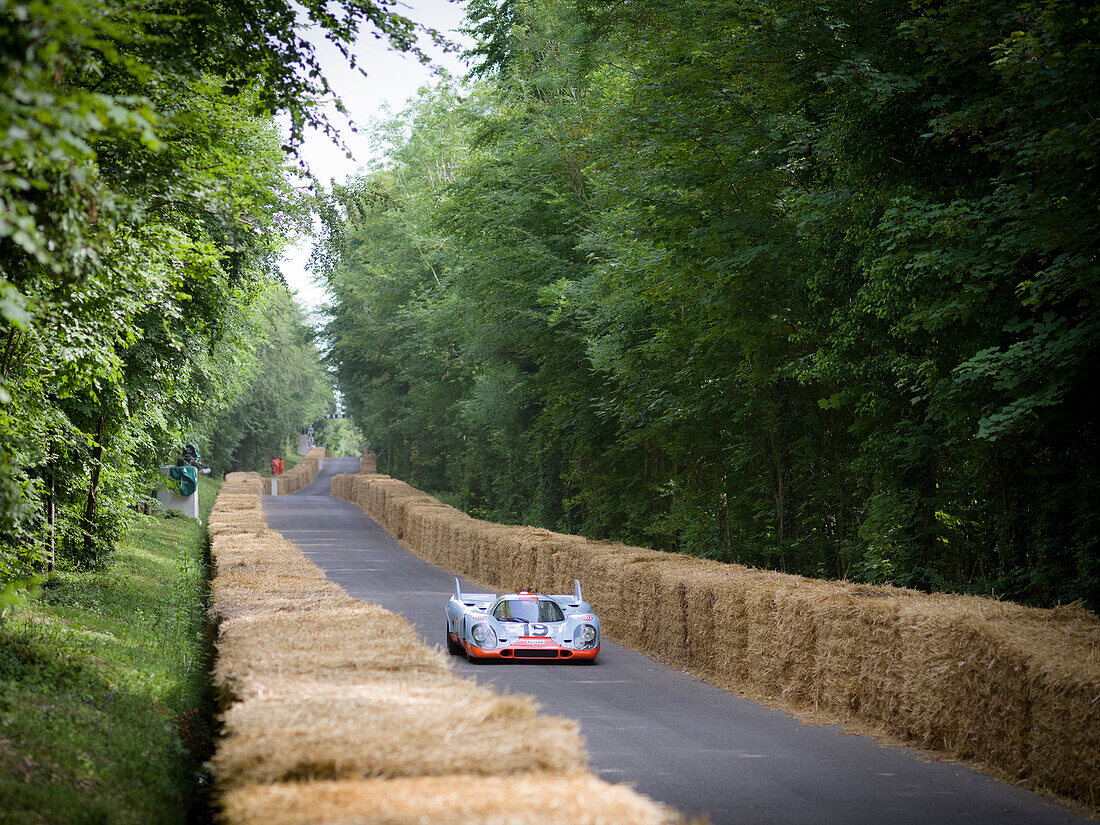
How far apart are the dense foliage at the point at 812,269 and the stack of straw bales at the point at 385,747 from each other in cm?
860

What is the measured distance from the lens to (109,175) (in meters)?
9.25

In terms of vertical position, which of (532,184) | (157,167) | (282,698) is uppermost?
(532,184)

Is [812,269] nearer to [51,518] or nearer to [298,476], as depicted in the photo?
[51,518]

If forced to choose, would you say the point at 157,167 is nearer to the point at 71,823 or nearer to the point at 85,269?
the point at 85,269

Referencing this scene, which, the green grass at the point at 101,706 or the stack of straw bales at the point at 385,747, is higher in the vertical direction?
the stack of straw bales at the point at 385,747

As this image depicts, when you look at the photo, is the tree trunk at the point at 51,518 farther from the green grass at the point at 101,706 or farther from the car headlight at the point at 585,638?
the car headlight at the point at 585,638

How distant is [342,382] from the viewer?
68.7m

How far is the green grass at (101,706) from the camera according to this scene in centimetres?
677

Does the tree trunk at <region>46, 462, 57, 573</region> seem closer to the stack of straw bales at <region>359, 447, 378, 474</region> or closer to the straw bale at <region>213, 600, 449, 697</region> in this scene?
the straw bale at <region>213, 600, 449, 697</region>

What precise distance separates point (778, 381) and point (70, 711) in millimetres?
16817

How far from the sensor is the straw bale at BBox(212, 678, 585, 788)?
481 centimetres

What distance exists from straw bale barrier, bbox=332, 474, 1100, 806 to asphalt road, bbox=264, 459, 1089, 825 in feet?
1.26

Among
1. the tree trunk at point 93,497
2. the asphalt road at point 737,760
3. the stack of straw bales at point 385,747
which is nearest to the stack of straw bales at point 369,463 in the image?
the tree trunk at point 93,497

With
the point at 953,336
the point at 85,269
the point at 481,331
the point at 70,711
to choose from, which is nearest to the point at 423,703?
the point at 85,269
